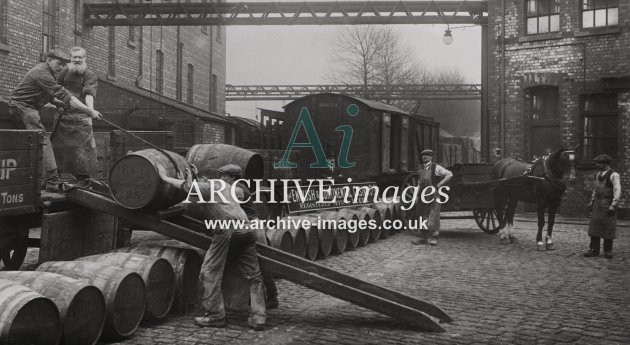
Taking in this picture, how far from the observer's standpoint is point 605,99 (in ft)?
63.2

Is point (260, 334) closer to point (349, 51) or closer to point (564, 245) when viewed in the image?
point (564, 245)

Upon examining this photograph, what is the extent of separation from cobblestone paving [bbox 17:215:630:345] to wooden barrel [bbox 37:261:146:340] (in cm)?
20

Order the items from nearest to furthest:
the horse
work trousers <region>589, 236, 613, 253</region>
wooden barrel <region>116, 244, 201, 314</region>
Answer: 1. wooden barrel <region>116, 244, 201, 314</region>
2. work trousers <region>589, 236, 613, 253</region>
3. the horse

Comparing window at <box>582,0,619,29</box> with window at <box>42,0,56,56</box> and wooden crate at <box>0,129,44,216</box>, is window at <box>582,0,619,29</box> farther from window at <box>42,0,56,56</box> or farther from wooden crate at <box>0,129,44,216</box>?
wooden crate at <box>0,129,44,216</box>

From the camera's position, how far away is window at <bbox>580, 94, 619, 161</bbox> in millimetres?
19094

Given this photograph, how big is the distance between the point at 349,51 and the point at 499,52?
18.6 meters

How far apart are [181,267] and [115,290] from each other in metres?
1.29

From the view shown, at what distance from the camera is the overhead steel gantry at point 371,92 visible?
3922cm

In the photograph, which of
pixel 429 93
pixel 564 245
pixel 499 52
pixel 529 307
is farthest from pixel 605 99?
pixel 429 93

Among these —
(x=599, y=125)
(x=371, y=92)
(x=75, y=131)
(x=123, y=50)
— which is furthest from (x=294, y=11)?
(x=371, y=92)

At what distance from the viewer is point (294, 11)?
21219 millimetres

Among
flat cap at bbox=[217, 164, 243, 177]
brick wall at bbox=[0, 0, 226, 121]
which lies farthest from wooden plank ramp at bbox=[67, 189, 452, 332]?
brick wall at bbox=[0, 0, 226, 121]

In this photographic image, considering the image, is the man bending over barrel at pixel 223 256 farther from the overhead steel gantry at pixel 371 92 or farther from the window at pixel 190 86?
the overhead steel gantry at pixel 371 92

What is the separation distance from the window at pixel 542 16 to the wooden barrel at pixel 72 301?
17947 mm
